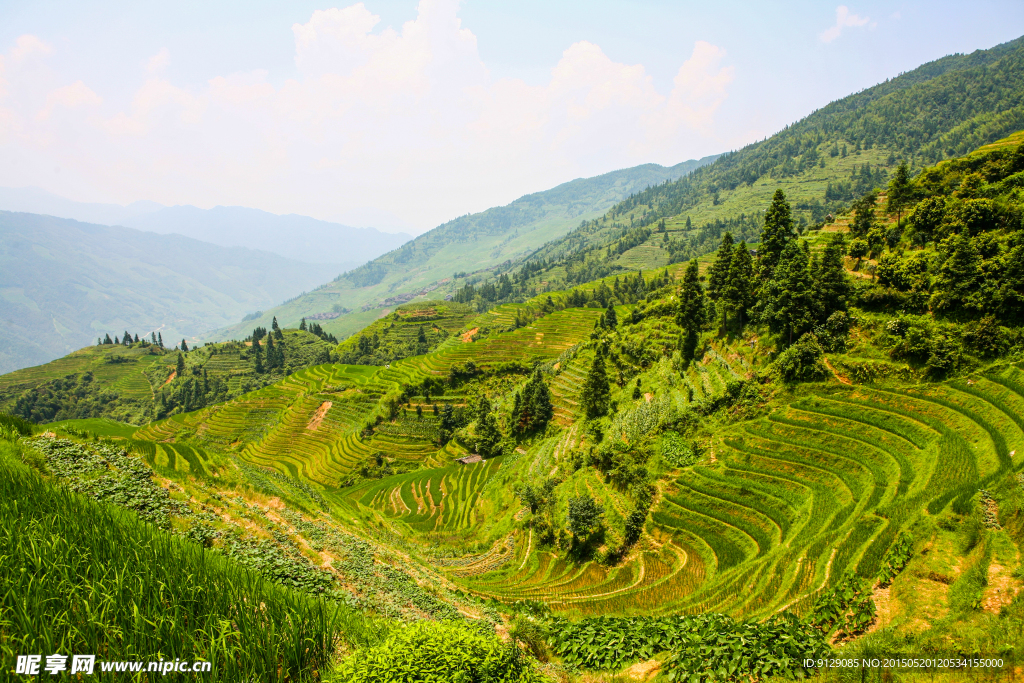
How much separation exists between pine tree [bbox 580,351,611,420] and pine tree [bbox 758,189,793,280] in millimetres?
23173

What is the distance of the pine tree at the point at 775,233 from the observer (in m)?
48.2

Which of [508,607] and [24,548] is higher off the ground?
[24,548]

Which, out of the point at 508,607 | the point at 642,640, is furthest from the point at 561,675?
the point at 508,607

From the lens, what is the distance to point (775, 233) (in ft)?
164

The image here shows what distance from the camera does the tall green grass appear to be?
7613 mm

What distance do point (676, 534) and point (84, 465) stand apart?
Result: 32.3m

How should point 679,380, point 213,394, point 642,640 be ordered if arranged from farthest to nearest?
point 213,394, point 679,380, point 642,640

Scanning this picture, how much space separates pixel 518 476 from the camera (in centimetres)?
5209

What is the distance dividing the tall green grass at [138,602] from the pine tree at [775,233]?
53.5 metres

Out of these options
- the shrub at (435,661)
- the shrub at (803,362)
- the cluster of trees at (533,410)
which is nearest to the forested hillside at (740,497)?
the shrub at (435,661)

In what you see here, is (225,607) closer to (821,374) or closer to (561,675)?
(561,675)

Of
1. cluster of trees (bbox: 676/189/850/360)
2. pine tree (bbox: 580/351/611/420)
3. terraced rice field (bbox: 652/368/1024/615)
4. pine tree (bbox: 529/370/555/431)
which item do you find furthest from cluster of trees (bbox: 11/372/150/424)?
terraced rice field (bbox: 652/368/1024/615)

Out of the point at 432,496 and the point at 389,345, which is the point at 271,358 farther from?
the point at 432,496

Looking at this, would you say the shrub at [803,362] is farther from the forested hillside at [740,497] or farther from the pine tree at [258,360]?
the pine tree at [258,360]
